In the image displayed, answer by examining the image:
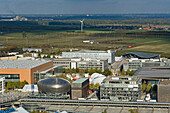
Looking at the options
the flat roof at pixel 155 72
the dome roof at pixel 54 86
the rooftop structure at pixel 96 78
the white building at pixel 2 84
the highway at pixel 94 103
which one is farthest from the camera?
the flat roof at pixel 155 72

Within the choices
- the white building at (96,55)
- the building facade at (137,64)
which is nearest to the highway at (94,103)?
the building facade at (137,64)

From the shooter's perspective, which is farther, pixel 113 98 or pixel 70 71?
pixel 70 71

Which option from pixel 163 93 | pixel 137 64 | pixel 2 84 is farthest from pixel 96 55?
pixel 163 93

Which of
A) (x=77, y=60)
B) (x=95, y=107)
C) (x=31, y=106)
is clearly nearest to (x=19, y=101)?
(x=31, y=106)

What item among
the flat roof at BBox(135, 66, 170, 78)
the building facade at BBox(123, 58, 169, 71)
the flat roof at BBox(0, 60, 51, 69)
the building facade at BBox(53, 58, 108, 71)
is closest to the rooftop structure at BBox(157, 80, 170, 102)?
the flat roof at BBox(135, 66, 170, 78)

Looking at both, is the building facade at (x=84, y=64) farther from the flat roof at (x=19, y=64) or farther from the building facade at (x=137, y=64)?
the flat roof at (x=19, y=64)

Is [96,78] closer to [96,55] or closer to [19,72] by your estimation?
[19,72]

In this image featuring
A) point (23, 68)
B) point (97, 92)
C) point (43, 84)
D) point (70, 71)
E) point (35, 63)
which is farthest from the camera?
point (70, 71)

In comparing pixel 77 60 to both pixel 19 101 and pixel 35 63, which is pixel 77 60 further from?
pixel 19 101
